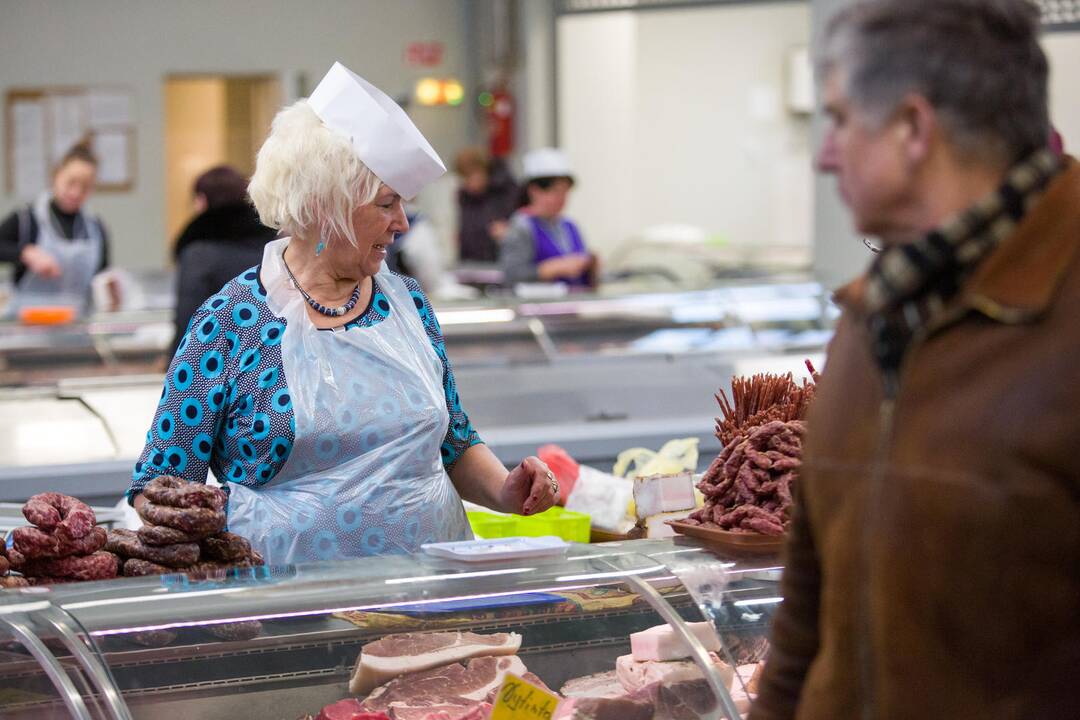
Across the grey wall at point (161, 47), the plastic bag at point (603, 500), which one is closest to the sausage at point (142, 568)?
the plastic bag at point (603, 500)

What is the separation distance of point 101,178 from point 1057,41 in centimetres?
774

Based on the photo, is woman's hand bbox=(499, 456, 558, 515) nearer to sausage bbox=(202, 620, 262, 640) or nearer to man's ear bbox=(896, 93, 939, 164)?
sausage bbox=(202, 620, 262, 640)

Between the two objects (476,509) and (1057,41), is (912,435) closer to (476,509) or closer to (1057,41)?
(476,509)

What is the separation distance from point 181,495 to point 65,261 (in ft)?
17.6

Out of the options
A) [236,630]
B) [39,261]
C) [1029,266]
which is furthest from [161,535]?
[39,261]

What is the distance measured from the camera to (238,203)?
4.50 m

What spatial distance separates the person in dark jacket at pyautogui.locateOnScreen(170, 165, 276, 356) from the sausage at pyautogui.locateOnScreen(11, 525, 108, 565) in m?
2.31

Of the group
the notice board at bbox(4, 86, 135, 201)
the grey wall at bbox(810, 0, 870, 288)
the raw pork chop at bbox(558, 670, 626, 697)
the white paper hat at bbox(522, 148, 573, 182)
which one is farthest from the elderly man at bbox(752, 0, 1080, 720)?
the notice board at bbox(4, 86, 135, 201)

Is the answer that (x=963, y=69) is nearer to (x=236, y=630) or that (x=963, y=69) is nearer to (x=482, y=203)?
(x=236, y=630)

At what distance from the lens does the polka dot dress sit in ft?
7.88

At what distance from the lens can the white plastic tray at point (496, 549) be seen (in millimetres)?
2094

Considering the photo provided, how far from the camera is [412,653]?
2.07m

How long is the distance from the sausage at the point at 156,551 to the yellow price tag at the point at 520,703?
536mm

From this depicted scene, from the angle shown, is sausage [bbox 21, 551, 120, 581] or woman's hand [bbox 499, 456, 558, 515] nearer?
sausage [bbox 21, 551, 120, 581]
